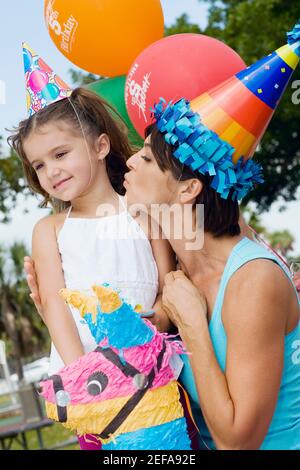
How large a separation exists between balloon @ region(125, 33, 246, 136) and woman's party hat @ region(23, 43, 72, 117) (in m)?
0.30

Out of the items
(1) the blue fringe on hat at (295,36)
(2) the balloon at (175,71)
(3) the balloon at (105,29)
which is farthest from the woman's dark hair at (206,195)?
(3) the balloon at (105,29)

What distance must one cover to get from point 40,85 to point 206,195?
895mm

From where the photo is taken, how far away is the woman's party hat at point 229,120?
2.32 metres

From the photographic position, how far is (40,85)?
9.36 feet

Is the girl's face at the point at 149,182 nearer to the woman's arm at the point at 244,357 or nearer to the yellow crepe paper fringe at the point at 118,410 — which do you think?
the woman's arm at the point at 244,357

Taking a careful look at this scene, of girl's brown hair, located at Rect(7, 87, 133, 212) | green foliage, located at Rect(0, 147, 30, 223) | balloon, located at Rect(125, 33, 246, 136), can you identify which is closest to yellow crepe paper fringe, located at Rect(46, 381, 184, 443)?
girl's brown hair, located at Rect(7, 87, 133, 212)

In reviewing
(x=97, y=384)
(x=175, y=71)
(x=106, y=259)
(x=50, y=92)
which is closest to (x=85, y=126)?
(x=50, y=92)

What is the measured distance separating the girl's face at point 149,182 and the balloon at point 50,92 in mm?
533

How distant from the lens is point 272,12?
13883mm

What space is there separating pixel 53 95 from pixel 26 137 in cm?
22

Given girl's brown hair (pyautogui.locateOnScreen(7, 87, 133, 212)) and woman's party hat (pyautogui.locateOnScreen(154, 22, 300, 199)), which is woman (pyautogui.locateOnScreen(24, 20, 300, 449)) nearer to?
woman's party hat (pyautogui.locateOnScreen(154, 22, 300, 199))

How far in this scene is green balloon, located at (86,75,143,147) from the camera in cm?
326

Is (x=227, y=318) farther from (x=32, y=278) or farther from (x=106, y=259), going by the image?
(x=32, y=278)
